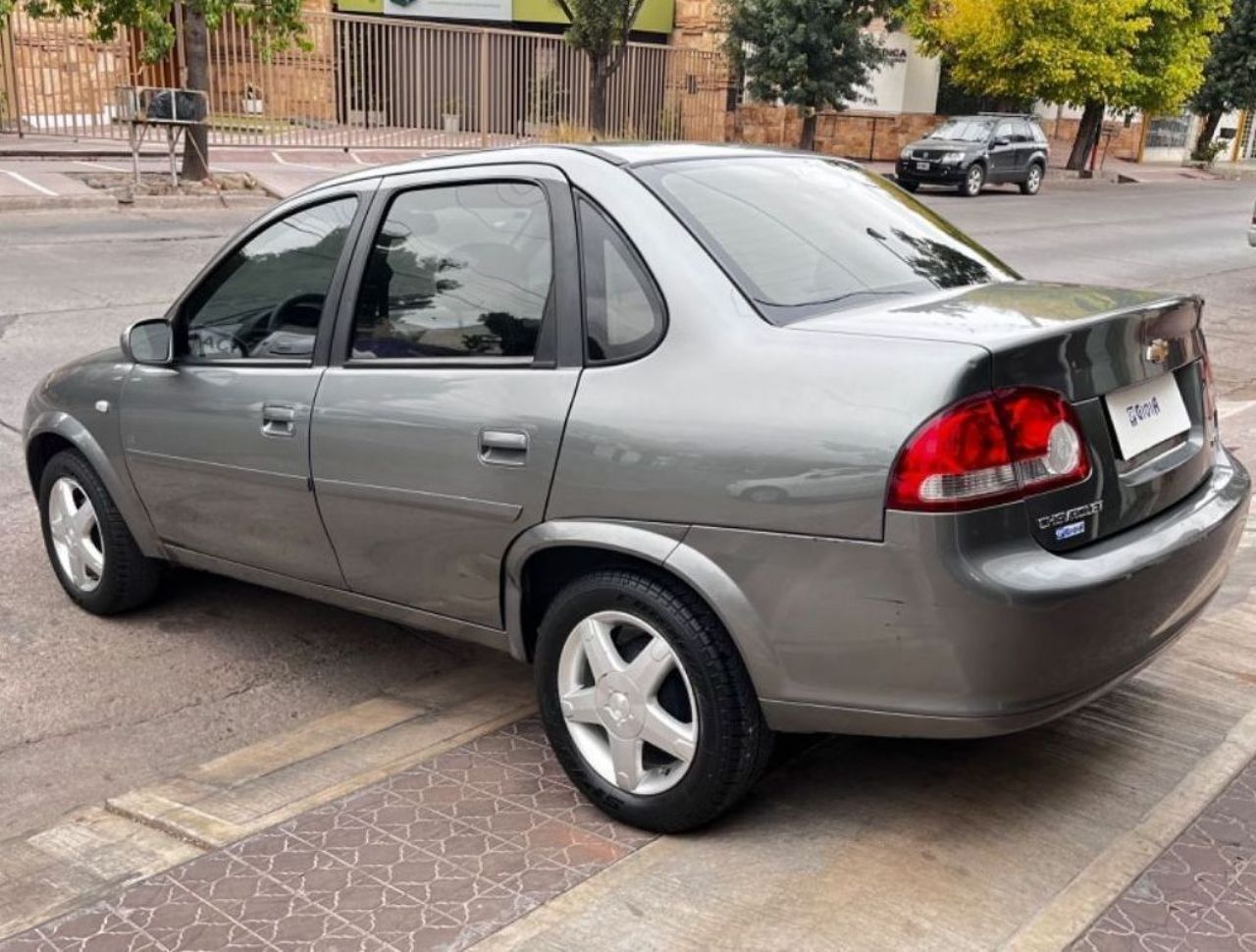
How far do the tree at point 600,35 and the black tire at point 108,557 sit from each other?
81.7 ft

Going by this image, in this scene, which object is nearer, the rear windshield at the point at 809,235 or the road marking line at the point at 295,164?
the rear windshield at the point at 809,235

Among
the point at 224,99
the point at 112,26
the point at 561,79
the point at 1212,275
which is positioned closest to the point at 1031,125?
the point at 561,79

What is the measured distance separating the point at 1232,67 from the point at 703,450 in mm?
46446

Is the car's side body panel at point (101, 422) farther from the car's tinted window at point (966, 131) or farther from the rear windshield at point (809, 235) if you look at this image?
the car's tinted window at point (966, 131)

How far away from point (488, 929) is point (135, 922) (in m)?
0.79

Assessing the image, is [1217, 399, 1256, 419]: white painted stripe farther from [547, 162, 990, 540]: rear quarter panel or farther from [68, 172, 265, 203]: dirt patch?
[68, 172, 265, 203]: dirt patch

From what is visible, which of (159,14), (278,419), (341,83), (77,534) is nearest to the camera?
(278,419)

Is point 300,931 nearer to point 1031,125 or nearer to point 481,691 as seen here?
point 481,691

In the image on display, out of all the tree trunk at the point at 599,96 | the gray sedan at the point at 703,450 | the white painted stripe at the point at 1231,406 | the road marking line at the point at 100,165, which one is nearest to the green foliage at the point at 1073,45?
the tree trunk at the point at 599,96

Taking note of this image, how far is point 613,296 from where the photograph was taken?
339 centimetres

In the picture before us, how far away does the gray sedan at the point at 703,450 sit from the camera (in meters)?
2.89

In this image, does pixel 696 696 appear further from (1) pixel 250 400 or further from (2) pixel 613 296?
(1) pixel 250 400

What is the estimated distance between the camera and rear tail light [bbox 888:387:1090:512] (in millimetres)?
2812

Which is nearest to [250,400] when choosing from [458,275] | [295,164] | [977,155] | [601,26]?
[458,275]
